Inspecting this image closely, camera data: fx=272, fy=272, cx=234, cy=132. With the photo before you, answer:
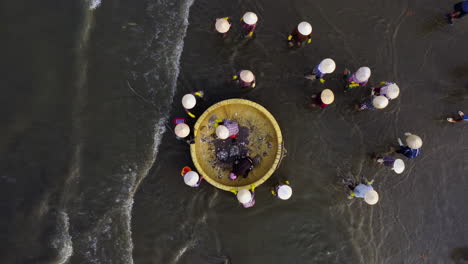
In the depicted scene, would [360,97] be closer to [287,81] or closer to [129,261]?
[287,81]

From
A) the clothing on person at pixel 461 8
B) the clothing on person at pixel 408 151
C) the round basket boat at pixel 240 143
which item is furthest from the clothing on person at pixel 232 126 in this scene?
the clothing on person at pixel 461 8

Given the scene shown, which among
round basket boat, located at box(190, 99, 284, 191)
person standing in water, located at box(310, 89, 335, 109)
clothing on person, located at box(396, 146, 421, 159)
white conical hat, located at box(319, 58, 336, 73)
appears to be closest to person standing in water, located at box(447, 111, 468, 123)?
clothing on person, located at box(396, 146, 421, 159)

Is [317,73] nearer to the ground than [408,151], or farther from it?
farther from it

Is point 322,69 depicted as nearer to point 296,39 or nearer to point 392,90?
point 296,39

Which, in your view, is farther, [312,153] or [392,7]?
[392,7]

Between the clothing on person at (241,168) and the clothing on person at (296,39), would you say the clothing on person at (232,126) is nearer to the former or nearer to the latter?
the clothing on person at (241,168)

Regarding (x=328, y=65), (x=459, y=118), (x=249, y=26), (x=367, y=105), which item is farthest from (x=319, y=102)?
(x=459, y=118)

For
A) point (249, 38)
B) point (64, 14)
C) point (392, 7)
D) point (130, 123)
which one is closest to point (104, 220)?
point (130, 123)
